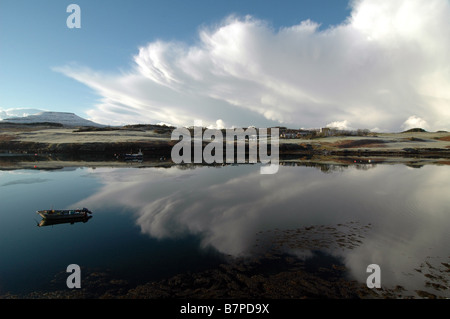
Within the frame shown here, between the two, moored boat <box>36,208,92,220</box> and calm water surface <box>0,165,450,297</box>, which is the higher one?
moored boat <box>36,208,92,220</box>

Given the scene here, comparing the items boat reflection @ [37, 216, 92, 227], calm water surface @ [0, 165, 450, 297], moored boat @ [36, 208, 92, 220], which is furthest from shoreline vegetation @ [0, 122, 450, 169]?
boat reflection @ [37, 216, 92, 227]

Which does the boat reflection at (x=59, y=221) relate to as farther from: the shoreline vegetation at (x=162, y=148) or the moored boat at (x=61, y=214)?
the shoreline vegetation at (x=162, y=148)

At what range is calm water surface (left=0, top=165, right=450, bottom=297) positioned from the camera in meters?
13.6

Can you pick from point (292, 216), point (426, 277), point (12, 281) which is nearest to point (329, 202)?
point (292, 216)

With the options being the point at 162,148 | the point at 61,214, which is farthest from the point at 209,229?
the point at 162,148

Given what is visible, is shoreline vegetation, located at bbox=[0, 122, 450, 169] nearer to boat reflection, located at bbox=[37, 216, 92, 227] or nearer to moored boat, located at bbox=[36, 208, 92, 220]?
moored boat, located at bbox=[36, 208, 92, 220]

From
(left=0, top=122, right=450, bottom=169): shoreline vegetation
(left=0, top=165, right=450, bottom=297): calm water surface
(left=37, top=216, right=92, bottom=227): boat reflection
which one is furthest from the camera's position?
(left=0, top=122, right=450, bottom=169): shoreline vegetation

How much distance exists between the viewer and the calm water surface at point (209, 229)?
44.7 feet

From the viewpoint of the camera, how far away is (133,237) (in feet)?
58.3

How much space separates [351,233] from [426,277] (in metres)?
6.19

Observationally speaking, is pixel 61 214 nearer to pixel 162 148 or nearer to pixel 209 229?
pixel 209 229

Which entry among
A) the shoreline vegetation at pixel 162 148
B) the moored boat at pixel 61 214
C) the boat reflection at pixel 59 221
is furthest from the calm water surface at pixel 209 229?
the shoreline vegetation at pixel 162 148

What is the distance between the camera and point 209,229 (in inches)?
763
